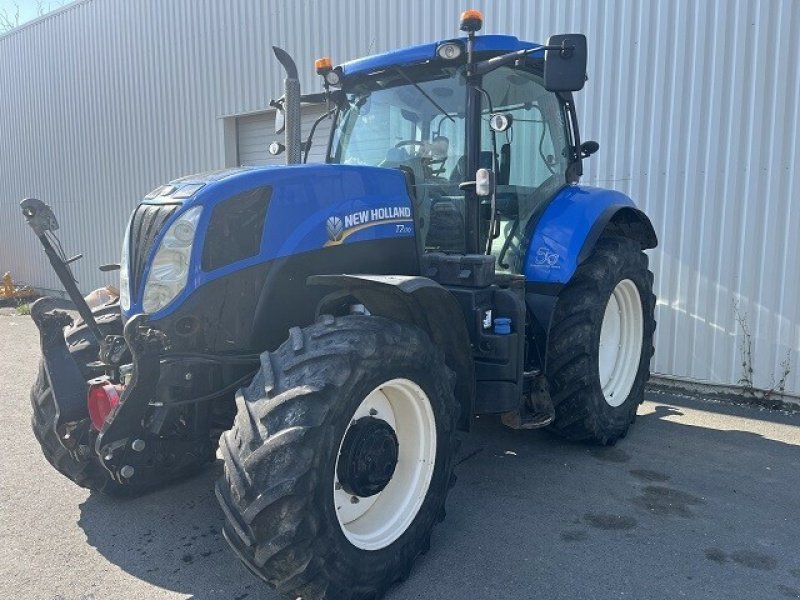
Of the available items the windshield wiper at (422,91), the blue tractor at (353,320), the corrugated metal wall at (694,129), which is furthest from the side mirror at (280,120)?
the corrugated metal wall at (694,129)

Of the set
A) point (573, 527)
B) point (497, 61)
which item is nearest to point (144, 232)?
point (497, 61)

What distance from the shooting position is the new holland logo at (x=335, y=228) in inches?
120

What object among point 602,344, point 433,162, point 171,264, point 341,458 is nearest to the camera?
point 341,458

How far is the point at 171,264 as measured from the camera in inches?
109

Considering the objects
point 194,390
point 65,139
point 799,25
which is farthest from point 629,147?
point 65,139

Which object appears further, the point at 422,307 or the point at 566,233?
the point at 566,233

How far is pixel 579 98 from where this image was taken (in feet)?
20.9

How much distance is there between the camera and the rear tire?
4.00 metres

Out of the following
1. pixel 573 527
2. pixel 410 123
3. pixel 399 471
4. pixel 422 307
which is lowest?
pixel 573 527

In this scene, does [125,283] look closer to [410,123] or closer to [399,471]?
[399,471]

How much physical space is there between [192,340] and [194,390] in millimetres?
214

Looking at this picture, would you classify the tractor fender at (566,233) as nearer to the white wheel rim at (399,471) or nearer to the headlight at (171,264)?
the white wheel rim at (399,471)

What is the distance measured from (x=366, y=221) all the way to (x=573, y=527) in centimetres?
184

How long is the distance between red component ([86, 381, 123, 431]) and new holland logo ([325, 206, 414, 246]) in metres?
1.13
